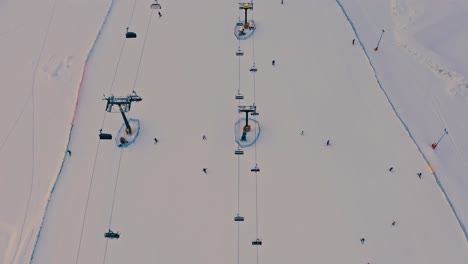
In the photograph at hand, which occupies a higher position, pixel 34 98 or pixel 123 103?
pixel 34 98

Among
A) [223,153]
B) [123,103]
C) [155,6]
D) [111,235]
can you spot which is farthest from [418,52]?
[111,235]

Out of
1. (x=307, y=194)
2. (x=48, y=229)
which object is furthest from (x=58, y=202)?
(x=307, y=194)

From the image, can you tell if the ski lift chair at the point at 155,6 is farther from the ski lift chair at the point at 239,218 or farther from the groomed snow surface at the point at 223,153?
the ski lift chair at the point at 239,218

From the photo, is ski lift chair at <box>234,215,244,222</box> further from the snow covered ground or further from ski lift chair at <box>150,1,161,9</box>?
ski lift chair at <box>150,1,161,9</box>

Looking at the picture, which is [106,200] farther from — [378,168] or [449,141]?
[449,141]

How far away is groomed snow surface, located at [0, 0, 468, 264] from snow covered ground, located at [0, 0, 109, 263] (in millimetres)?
126

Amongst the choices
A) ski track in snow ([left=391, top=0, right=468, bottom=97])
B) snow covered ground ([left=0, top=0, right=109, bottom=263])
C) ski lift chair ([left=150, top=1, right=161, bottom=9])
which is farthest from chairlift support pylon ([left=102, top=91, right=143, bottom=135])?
ski track in snow ([left=391, top=0, right=468, bottom=97])

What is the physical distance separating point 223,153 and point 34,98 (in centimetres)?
1575

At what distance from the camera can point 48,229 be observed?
22938 mm

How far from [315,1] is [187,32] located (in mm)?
12514

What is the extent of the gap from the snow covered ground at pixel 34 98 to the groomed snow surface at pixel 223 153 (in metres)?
0.13

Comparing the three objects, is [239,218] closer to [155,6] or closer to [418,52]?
[418,52]

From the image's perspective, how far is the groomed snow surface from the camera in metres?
22.6

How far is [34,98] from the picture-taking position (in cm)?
2875
